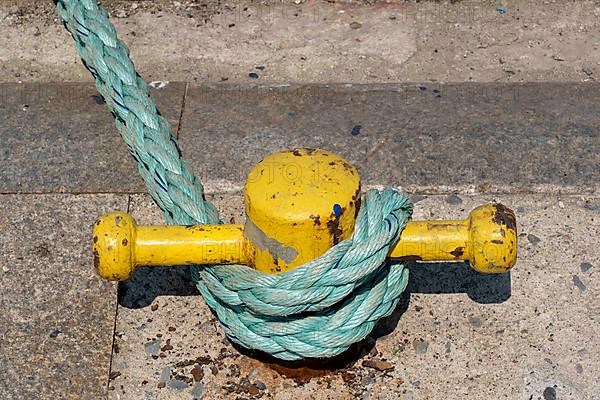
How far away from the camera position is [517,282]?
6.19 ft

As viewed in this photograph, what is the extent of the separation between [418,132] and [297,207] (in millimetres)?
898

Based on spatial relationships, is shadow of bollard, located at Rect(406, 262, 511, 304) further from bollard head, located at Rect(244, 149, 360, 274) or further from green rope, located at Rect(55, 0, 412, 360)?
bollard head, located at Rect(244, 149, 360, 274)

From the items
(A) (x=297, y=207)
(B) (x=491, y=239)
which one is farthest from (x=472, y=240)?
(A) (x=297, y=207)

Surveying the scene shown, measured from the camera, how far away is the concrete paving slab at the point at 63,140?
83.5 inches

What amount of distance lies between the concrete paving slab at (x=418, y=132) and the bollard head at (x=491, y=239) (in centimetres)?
58

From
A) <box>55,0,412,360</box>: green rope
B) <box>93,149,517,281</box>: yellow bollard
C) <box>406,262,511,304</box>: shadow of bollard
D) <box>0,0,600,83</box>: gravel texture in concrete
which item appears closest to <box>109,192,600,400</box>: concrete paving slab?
<box>406,262,511,304</box>: shadow of bollard

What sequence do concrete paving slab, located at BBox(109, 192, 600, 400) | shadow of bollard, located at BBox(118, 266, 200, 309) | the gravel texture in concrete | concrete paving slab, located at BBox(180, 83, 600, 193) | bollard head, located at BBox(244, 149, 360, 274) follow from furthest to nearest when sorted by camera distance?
the gravel texture in concrete → concrete paving slab, located at BBox(180, 83, 600, 193) → shadow of bollard, located at BBox(118, 266, 200, 309) → concrete paving slab, located at BBox(109, 192, 600, 400) → bollard head, located at BBox(244, 149, 360, 274)

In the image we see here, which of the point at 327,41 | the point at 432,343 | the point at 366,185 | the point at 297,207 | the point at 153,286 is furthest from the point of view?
the point at 327,41

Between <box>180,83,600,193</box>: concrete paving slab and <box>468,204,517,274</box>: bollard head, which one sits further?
<box>180,83,600,193</box>: concrete paving slab

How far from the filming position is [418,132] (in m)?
2.24

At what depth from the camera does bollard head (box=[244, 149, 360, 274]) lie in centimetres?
141

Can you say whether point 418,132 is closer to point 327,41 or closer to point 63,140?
point 327,41

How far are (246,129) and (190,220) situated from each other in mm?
594

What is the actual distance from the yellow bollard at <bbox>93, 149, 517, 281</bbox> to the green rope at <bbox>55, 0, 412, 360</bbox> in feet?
0.10
